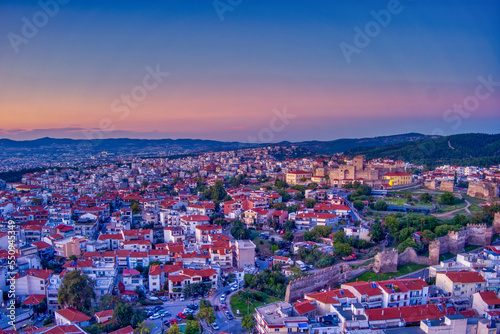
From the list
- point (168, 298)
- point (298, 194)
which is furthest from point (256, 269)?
point (298, 194)

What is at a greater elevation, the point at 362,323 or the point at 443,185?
the point at 443,185

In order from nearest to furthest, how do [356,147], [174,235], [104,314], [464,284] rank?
[104,314], [464,284], [174,235], [356,147]

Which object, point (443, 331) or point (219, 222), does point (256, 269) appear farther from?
point (443, 331)

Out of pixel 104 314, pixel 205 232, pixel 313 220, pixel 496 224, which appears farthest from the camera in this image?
pixel 313 220

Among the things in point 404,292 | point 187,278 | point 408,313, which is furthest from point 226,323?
point 404,292

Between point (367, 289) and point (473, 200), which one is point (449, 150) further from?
point (367, 289)

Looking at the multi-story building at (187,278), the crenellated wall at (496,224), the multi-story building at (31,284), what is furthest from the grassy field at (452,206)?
the multi-story building at (31,284)

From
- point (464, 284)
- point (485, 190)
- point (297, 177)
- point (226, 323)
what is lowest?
point (226, 323)

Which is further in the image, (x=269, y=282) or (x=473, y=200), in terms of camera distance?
(x=473, y=200)

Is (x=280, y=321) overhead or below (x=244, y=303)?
overhead

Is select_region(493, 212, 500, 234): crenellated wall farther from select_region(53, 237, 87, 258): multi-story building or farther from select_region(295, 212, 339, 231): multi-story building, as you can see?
select_region(53, 237, 87, 258): multi-story building
